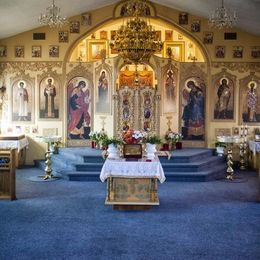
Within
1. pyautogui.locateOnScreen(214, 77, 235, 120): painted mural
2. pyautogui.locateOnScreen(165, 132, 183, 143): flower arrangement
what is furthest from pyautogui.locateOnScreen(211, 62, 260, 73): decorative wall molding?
pyautogui.locateOnScreen(165, 132, 183, 143): flower arrangement

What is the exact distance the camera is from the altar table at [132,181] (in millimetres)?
8141

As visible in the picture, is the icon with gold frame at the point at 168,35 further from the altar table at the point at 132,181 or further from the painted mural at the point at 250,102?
the altar table at the point at 132,181

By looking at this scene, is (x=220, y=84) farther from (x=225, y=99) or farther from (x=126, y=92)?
(x=126, y=92)

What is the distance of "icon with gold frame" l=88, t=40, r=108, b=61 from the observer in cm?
1481

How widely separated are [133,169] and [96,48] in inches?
307

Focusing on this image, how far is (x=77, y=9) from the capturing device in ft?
43.6

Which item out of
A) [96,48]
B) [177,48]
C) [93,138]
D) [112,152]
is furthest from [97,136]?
[112,152]

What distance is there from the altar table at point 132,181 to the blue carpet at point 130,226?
9.3 inches

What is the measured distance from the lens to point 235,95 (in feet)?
46.3

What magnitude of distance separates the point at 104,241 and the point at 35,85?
353 inches

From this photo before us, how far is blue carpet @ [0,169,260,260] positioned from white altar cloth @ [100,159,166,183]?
0.74 m

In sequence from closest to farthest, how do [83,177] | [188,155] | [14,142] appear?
[83,177]
[188,155]
[14,142]

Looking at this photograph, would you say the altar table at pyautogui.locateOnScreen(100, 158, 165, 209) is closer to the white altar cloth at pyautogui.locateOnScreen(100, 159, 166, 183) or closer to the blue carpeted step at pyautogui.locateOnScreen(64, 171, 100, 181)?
the white altar cloth at pyautogui.locateOnScreen(100, 159, 166, 183)

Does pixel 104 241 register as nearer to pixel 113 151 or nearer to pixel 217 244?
pixel 217 244
